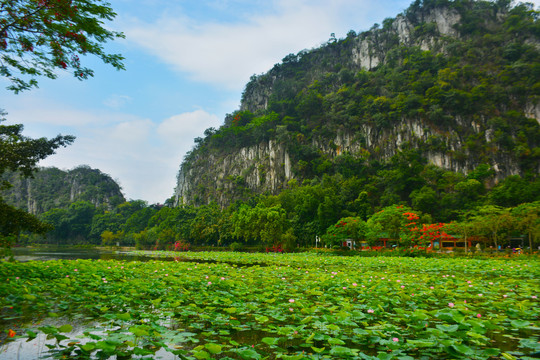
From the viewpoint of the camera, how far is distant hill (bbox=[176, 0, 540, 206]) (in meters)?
46.6

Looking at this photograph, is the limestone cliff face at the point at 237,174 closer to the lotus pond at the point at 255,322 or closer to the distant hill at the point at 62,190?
the distant hill at the point at 62,190

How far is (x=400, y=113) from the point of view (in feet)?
172

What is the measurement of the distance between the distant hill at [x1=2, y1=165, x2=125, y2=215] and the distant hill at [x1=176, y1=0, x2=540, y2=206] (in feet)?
91.8

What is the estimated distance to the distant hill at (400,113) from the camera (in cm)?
4656

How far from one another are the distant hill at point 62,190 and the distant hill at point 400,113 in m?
28.0

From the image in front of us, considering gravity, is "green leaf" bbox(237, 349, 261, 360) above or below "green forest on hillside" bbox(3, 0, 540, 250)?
below

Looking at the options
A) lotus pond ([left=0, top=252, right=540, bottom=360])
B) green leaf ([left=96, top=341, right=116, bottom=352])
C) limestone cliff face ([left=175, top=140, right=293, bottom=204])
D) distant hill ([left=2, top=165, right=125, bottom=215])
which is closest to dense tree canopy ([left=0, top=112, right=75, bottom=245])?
lotus pond ([left=0, top=252, right=540, bottom=360])

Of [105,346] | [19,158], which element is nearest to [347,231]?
[19,158]

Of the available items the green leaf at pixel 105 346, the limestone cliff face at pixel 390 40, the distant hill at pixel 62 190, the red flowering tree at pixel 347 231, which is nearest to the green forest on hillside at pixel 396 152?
the red flowering tree at pixel 347 231

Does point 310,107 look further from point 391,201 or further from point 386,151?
point 391,201

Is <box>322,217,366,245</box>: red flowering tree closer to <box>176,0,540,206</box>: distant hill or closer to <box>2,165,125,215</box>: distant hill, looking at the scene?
<box>176,0,540,206</box>: distant hill

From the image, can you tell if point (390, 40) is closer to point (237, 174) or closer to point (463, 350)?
point (237, 174)

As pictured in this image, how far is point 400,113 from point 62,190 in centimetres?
9732

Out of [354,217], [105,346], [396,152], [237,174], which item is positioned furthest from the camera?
[237,174]
